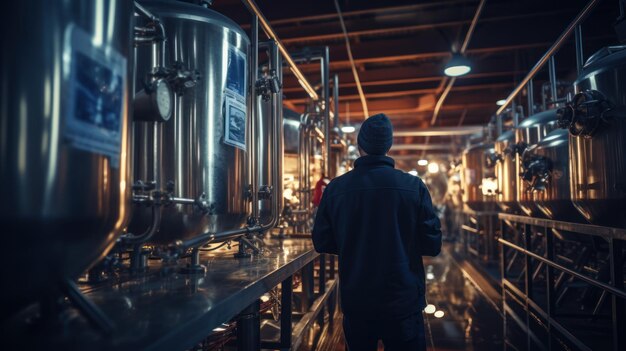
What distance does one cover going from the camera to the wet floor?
3.68 metres

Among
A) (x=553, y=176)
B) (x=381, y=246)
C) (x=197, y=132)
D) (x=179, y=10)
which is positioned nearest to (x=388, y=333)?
(x=381, y=246)

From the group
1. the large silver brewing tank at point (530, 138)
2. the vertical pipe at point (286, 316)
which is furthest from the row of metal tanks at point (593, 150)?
the vertical pipe at point (286, 316)

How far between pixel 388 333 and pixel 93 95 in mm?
1493

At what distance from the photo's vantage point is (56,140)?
0.86 meters

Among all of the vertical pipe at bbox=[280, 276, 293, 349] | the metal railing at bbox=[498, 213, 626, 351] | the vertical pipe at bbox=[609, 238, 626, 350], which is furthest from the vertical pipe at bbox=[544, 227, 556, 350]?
the vertical pipe at bbox=[280, 276, 293, 349]

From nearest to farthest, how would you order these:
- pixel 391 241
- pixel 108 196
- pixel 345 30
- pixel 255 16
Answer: pixel 108 196 → pixel 391 241 → pixel 255 16 → pixel 345 30

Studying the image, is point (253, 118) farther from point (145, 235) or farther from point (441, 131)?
point (441, 131)

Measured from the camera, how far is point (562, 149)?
11.5ft

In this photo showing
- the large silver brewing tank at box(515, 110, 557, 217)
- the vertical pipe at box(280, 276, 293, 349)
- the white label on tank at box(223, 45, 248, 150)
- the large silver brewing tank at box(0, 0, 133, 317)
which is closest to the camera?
the large silver brewing tank at box(0, 0, 133, 317)

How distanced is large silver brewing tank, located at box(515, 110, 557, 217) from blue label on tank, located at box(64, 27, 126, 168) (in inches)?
156

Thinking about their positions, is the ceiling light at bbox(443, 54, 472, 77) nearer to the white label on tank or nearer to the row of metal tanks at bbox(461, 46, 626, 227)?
the row of metal tanks at bbox(461, 46, 626, 227)

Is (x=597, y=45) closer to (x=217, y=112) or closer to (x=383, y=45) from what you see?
(x=383, y=45)

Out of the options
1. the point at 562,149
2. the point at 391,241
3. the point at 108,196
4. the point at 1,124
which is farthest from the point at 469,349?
the point at 1,124

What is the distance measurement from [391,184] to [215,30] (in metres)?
1.02
